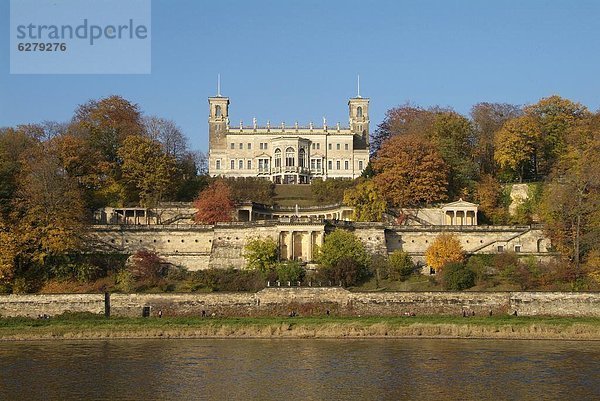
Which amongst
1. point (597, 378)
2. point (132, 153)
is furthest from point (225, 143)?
point (597, 378)

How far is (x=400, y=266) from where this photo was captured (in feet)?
171

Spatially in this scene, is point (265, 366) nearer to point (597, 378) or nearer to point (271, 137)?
point (597, 378)

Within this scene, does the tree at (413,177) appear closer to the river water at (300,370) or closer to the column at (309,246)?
the column at (309,246)

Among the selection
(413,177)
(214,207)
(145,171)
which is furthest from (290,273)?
(145,171)

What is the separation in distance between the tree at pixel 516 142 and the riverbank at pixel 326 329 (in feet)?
80.2

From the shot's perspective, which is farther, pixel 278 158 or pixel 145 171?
pixel 278 158

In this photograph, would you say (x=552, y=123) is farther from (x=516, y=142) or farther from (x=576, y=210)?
(x=576, y=210)

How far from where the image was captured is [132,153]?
6353 cm

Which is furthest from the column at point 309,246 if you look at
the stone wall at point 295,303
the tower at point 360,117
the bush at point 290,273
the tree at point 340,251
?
the tower at point 360,117

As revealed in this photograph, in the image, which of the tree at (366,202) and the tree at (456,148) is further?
the tree at (456,148)

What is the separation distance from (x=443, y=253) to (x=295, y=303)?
38.3 ft

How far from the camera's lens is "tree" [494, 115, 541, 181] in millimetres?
64812

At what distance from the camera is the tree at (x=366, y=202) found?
61.2 meters

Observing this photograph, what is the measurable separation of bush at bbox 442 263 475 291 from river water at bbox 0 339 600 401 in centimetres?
1022
